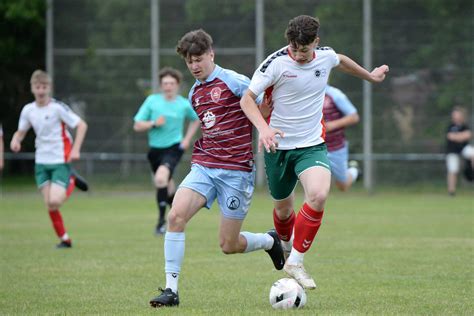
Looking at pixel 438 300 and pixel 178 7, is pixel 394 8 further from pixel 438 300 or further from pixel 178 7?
pixel 438 300

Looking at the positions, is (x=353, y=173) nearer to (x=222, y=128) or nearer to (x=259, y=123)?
(x=222, y=128)

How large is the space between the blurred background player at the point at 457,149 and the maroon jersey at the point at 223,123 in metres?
17.1

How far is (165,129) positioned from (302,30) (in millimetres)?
7048

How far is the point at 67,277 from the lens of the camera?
939 cm

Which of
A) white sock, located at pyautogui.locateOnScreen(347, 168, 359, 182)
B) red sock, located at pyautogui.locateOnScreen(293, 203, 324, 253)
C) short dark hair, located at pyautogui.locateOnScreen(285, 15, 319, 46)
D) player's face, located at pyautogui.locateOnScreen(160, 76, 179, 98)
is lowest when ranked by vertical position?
white sock, located at pyautogui.locateOnScreen(347, 168, 359, 182)

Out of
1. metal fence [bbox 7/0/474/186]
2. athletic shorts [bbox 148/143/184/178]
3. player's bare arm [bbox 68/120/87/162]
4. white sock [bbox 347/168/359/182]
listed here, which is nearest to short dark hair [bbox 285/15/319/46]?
player's bare arm [bbox 68/120/87/162]

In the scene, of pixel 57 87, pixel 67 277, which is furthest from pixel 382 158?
pixel 67 277

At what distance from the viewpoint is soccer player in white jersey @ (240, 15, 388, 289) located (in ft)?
24.7

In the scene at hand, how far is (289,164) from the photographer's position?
820 centimetres

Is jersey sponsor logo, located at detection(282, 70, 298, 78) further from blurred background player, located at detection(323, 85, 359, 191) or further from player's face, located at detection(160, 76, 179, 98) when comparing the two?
player's face, located at detection(160, 76, 179, 98)

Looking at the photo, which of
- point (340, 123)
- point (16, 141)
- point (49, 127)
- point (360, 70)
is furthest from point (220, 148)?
point (340, 123)

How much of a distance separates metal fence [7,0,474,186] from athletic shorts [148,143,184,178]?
456 inches

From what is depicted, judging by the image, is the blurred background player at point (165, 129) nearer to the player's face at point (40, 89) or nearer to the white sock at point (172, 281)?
the player's face at point (40, 89)

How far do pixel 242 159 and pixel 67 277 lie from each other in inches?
102
